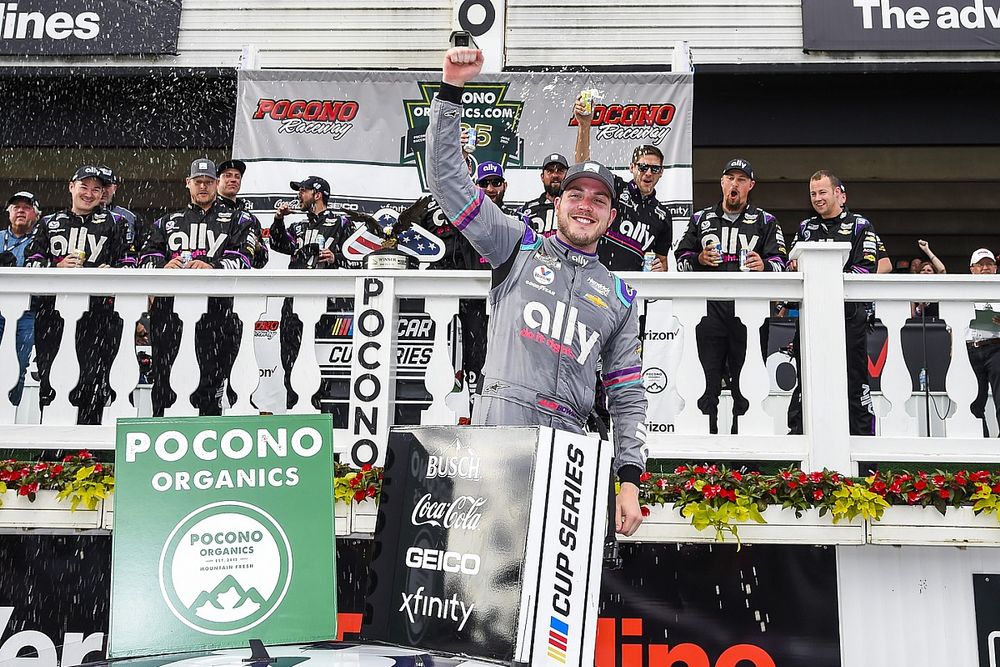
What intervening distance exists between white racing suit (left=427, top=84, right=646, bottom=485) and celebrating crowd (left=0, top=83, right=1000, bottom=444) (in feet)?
6.06

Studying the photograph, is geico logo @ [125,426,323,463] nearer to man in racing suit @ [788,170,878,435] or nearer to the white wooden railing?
the white wooden railing

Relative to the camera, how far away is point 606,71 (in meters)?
10.7

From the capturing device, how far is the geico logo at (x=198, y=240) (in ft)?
23.5

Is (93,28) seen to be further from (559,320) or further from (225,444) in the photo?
(559,320)

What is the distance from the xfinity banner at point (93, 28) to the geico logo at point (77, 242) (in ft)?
14.1

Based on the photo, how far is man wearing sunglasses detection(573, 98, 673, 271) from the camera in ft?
22.2

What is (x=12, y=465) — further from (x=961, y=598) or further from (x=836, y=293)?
(x=961, y=598)

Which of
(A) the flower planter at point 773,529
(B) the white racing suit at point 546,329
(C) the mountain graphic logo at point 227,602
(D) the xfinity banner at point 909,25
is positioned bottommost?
(C) the mountain graphic logo at point 227,602

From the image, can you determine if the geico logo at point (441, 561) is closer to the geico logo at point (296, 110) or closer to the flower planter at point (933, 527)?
the flower planter at point (933, 527)

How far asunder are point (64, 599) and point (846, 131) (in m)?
9.29

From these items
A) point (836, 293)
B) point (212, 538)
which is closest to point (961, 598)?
point (836, 293)

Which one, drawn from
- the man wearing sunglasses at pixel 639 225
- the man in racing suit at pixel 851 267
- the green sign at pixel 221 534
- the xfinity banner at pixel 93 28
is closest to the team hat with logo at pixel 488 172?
the man wearing sunglasses at pixel 639 225

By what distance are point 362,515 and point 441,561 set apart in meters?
2.24

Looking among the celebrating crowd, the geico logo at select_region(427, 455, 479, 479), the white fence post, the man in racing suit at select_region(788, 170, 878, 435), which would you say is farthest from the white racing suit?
the man in racing suit at select_region(788, 170, 878, 435)
